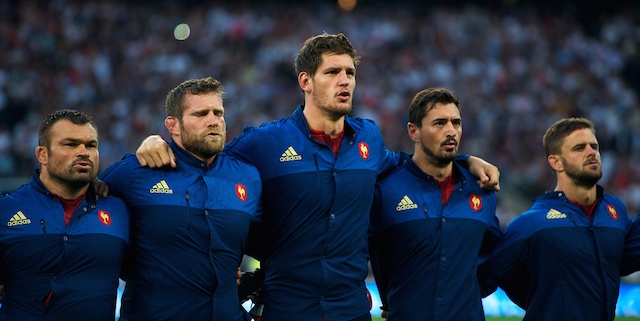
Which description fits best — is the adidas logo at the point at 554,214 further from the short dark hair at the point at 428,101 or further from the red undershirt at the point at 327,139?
the red undershirt at the point at 327,139

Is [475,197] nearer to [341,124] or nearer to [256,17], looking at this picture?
[341,124]

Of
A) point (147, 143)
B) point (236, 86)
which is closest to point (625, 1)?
point (236, 86)

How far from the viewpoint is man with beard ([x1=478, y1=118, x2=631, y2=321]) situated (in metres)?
6.10

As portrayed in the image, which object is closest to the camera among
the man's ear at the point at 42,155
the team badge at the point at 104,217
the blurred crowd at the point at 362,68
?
the team badge at the point at 104,217

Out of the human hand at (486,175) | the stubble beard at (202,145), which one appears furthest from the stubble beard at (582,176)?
the stubble beard at (202,145)

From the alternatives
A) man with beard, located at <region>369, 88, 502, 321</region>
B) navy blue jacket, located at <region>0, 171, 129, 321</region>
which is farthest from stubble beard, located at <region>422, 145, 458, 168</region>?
navy blue jacket, located at <region>0, 171, 129, 321</region>

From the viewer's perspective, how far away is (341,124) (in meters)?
5.88

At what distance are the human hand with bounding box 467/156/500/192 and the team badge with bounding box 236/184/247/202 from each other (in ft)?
5.86

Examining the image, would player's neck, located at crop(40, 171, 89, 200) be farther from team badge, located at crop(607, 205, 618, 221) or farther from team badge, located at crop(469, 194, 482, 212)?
team badge, located at crop(607, 205, 618, 221)

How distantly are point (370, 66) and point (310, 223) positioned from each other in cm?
1553

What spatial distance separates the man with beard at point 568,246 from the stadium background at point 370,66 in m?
9.76

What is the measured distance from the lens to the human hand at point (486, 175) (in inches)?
243

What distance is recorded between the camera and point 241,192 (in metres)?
5.52

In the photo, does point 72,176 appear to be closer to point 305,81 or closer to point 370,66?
point 305,81
